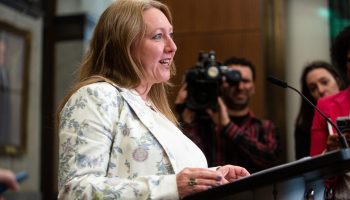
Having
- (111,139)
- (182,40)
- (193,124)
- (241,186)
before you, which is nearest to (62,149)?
(111,139)

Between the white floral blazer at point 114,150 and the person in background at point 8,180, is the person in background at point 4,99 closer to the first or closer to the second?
the white floral blazer at point 114,150

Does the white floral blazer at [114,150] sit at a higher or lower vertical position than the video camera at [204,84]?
lower

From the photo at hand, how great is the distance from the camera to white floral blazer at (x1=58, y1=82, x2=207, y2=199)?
124 cm

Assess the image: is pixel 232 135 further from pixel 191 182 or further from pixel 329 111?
pixel 191 182

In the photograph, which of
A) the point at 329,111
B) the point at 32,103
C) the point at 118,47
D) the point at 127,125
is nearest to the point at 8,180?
the point at 127,125

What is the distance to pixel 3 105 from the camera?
404 centimetres

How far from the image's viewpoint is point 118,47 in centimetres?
148

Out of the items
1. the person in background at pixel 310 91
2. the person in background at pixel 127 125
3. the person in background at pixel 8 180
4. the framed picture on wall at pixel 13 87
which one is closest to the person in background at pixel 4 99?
the framed picture on wall at pixel 13 87

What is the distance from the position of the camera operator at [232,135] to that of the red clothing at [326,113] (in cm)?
49

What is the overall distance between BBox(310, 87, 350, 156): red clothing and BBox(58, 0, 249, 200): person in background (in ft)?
2.25

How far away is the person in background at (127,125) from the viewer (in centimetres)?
124

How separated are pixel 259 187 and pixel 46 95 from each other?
3603 mm

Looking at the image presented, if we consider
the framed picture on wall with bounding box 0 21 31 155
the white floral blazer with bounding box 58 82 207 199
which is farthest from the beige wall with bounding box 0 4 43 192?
the white floral blazer with bounding box 58 82 207 199

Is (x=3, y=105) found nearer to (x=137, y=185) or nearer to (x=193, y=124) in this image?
(x=193, y=124)
